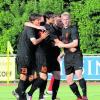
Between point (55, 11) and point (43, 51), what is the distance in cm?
1853

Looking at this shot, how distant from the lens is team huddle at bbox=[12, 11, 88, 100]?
40.8 ft

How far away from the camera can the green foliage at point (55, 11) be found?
31062 mm

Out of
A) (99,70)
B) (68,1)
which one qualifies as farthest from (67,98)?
(68,1)

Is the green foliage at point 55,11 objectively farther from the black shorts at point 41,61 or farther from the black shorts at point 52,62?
the black shorts at point 41,61

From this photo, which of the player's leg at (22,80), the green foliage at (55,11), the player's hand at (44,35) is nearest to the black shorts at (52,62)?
the player's hand at (44,35)

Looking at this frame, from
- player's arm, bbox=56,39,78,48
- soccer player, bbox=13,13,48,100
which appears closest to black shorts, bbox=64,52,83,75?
player's arm, bbox=56,39,78,48

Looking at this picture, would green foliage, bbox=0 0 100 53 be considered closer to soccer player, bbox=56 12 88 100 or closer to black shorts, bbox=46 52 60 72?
black shorts, bbox=46 52 60 72

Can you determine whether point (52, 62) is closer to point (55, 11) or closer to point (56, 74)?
point (56, 74)

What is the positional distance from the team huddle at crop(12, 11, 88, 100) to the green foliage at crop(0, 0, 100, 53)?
1759cm

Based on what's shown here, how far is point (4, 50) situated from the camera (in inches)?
1243

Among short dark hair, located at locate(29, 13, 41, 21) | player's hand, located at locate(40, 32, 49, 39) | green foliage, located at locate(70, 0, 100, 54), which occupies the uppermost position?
short dark hair, located at locate(29, 13, 41, 21)

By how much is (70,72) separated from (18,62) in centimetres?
135

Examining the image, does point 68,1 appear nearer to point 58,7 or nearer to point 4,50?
point 58,7

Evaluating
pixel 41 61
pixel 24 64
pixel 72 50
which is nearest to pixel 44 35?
pixel 41 61
